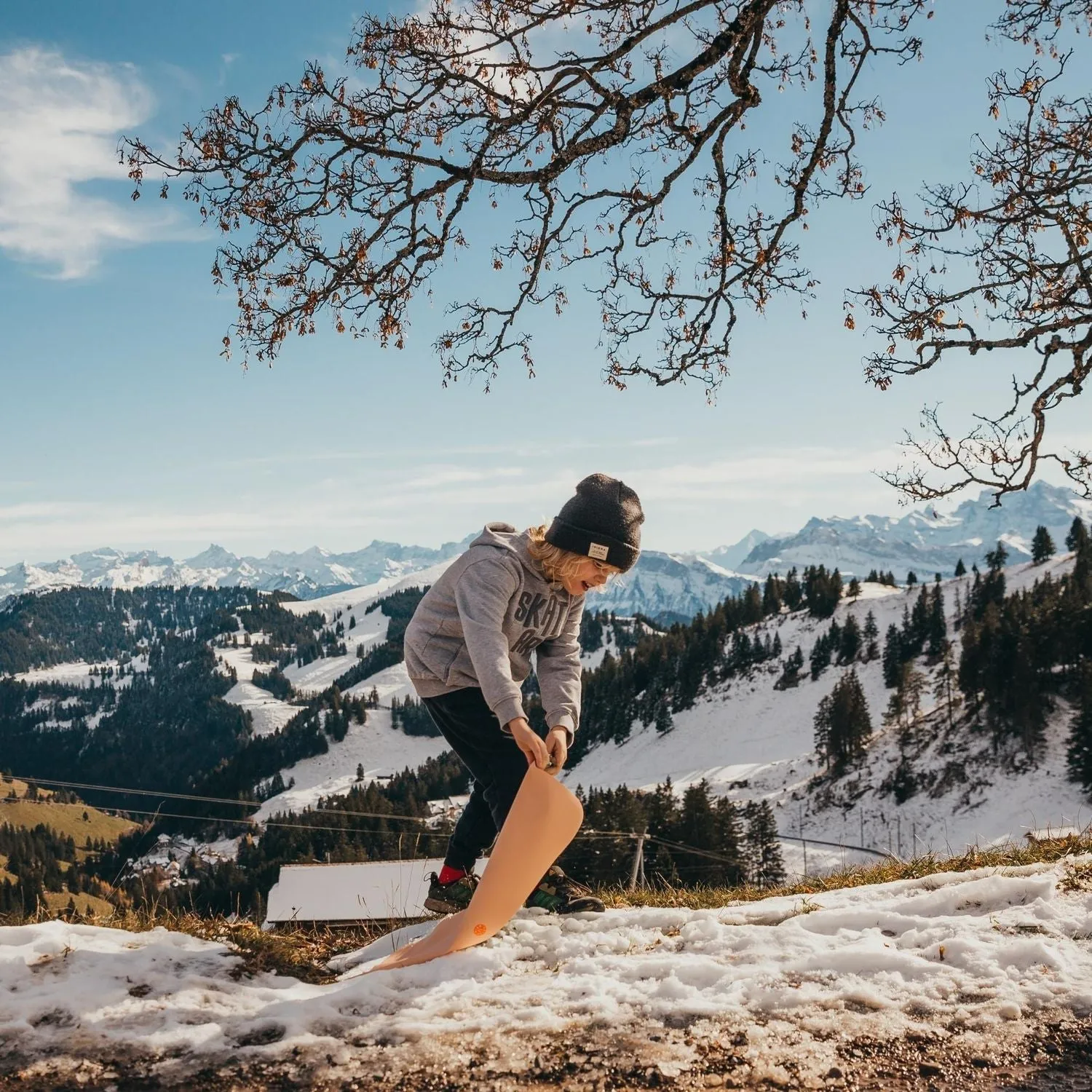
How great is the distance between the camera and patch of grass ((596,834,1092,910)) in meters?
5.59

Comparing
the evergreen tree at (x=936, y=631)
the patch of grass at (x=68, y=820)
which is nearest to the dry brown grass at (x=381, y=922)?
the evergreen tree at (x=936, y=631)

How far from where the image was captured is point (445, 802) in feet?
422

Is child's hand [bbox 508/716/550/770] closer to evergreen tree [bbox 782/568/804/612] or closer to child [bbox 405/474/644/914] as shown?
child [bbox 405/474/644/914]

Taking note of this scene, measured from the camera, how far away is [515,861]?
4145 millimetres

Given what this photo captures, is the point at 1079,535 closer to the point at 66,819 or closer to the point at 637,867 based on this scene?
the point at 637,867

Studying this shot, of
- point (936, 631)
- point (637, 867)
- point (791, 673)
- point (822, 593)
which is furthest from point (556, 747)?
point (822, 593)

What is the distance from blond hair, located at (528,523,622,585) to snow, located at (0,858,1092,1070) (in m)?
1.92

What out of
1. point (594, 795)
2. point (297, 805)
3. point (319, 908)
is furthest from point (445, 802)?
point (319, 908)

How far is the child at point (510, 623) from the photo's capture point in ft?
14.3

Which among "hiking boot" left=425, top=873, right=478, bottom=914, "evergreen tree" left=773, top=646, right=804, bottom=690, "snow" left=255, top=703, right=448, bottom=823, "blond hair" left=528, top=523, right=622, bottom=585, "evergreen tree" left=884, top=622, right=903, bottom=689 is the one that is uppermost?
"blond hair" left=528, top=523, right=622, bottom=585

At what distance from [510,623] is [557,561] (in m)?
0.43

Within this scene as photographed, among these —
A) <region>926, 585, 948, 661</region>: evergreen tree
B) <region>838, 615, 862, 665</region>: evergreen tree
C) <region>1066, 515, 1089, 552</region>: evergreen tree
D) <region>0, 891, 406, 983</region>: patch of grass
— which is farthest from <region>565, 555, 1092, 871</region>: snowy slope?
<region>0, 891, 406, 983</region>: patch of grass

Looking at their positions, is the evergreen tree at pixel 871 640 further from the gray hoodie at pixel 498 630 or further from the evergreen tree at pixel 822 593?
the gray hoodie at pixel 498 630

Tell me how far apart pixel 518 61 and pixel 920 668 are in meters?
113
